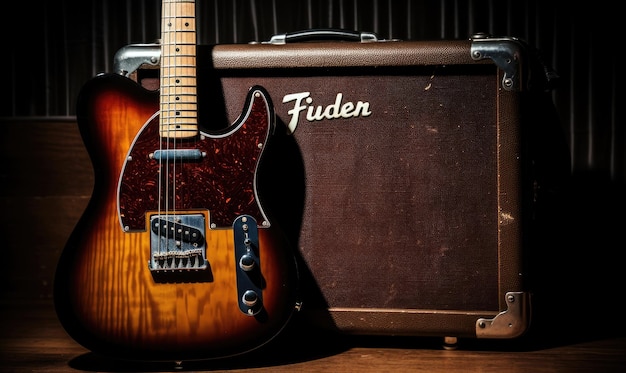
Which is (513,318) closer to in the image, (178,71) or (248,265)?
(248,265)

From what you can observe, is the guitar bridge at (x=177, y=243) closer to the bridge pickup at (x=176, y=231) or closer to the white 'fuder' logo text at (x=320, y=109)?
the bridge pickup at (x=176, y=231)

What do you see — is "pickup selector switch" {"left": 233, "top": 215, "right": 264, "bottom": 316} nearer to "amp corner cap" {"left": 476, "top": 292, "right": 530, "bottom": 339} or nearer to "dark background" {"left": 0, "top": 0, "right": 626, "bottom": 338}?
"amp corner cap" {"left": 476, "top": 292, "right": 530, "bottom": 339}

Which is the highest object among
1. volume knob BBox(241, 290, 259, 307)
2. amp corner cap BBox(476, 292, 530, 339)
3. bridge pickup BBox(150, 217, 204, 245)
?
bridge pickup BBox(150, 217, 204, 245)

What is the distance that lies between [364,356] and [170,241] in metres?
0.42

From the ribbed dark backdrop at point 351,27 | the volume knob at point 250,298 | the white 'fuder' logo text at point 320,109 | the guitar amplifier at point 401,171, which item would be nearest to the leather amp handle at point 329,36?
the guitar amplifier at point 401,171

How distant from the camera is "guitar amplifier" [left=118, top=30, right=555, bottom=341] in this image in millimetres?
1331

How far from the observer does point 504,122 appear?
1.33 meters

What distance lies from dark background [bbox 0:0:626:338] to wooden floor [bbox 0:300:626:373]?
25 centimetres

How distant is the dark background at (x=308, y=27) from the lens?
1.72 meters


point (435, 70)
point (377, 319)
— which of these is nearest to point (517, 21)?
point (435, 70)

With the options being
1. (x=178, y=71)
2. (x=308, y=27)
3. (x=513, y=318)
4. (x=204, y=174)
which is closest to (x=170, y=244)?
(x=204, y=174)

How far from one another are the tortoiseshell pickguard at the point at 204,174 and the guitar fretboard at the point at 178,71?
0.02 meters

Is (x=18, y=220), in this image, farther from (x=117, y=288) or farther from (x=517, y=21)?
(x=517, y=21)

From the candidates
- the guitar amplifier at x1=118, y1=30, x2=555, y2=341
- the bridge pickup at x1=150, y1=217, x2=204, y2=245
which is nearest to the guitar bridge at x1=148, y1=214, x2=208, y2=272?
the bridge pickup at x1=150, y1=217, x2=204, y2=245
